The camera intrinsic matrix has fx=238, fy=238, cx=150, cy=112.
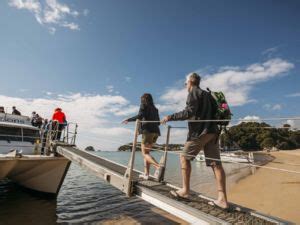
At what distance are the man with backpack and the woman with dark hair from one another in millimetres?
1819

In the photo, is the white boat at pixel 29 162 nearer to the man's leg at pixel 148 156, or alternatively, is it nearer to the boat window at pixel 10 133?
the boat window at pixel 10 133

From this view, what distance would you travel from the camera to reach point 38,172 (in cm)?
1013

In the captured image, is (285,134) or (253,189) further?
(285,134)

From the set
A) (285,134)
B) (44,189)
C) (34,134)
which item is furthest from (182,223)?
(285,134)

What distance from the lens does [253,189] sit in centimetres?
1495

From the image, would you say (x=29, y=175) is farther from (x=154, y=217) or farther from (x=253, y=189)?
(x=253, y=189)

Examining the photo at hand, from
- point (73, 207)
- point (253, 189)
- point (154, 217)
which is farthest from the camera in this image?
point (253, 189)

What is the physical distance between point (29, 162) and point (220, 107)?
817 centimetres

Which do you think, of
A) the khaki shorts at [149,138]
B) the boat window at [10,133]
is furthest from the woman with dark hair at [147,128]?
the boat window at [10,133]

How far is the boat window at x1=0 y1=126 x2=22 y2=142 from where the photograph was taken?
34.0 ft

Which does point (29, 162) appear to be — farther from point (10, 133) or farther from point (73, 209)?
point (73, 209)

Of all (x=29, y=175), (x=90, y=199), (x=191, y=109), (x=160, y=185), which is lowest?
(x=90, y=199)

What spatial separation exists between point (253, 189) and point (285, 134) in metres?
95.7

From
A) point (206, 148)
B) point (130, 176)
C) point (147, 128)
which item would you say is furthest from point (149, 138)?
point (206, 148)
